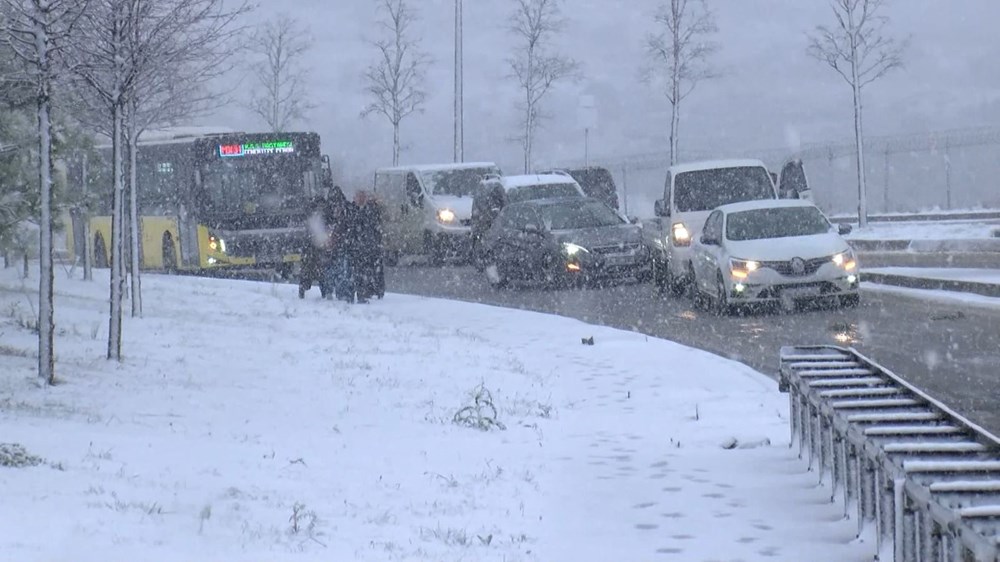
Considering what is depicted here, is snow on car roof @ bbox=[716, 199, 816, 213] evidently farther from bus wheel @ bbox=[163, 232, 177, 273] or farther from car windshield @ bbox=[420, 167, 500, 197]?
bus wheel @ bbox=[163, 232, 177, 273]

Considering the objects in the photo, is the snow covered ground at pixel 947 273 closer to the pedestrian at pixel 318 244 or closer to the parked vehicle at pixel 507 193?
the parked vehicle at pixel 507 193

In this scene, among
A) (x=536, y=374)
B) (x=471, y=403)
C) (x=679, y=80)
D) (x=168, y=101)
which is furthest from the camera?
(x=679, y=80)

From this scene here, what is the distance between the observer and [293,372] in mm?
13023

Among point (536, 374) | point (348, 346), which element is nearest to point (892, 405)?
point (536, 374)

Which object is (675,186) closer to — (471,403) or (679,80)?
(471,403)

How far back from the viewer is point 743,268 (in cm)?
1911

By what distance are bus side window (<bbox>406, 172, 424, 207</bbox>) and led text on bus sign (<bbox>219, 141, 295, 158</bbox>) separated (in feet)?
13.3

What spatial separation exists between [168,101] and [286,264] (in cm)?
1341

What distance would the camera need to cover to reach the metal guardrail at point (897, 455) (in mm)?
4992

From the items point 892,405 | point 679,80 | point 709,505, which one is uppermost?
point 679,80

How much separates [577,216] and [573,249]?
3.91ft

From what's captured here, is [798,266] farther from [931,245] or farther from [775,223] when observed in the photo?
[931,245]

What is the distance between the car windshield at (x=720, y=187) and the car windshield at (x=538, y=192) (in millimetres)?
6321

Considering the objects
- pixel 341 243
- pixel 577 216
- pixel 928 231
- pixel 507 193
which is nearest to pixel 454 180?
pixel 507 193
